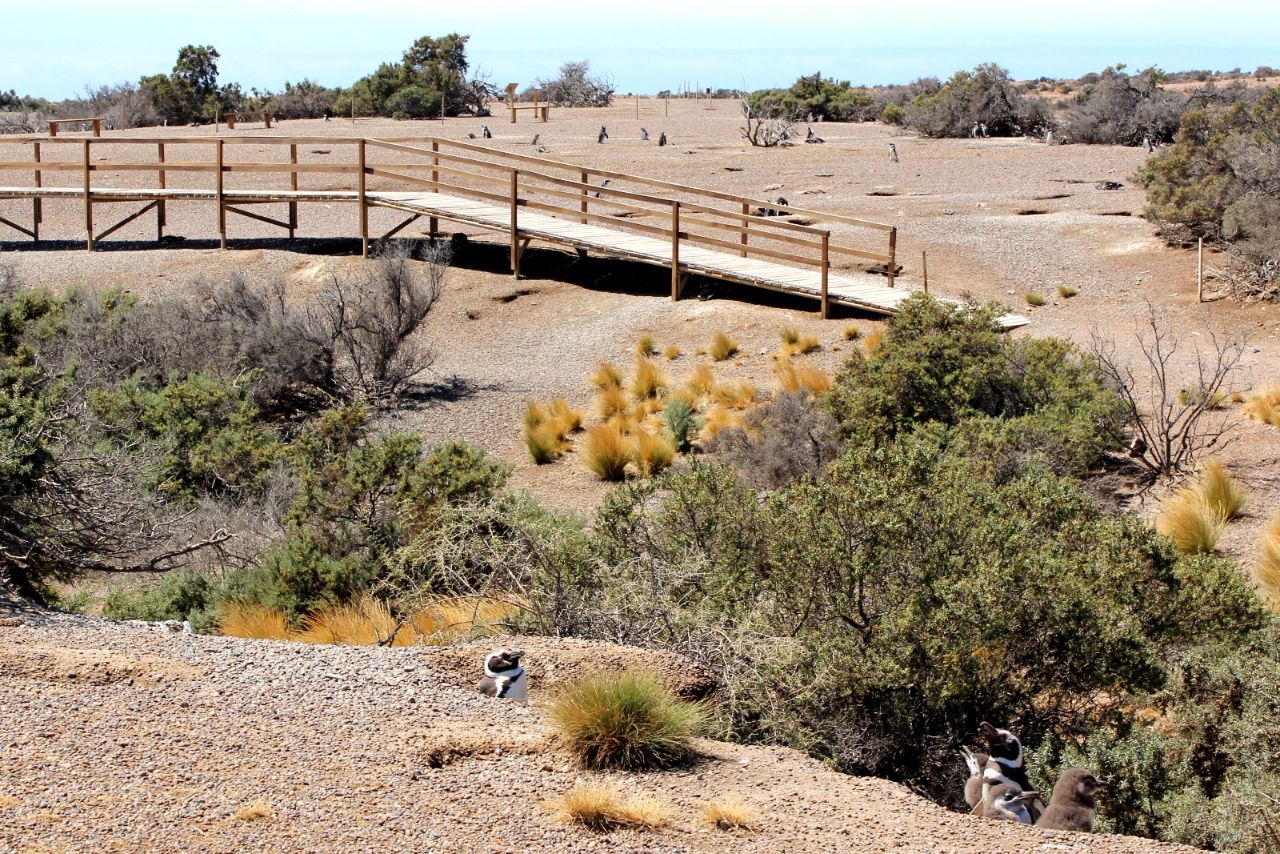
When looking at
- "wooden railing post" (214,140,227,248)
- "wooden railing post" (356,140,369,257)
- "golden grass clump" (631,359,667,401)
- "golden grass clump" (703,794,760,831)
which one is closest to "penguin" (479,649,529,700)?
"golden grass clump" (703,794,760,831)

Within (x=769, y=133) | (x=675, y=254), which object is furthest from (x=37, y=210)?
(x=769, y=133)

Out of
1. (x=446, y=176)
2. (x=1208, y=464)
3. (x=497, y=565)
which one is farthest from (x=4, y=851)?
(x=446, y=176)

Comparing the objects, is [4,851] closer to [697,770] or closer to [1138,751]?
[697,770]

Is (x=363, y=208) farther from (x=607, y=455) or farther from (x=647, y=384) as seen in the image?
(x=607, y=455)

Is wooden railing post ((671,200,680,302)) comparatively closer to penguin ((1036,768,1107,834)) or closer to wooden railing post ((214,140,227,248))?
wooden railing post ((214,140,227,248))

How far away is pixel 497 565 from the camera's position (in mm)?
9586

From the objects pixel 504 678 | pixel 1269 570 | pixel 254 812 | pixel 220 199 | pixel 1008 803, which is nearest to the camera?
pixel 254 812

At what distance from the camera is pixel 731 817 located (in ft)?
18.7

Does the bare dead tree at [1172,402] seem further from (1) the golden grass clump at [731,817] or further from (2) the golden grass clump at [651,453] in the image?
(1) the golden grass clump at [731,817]

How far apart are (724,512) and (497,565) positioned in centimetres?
148

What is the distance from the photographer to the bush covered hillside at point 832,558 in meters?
7.64

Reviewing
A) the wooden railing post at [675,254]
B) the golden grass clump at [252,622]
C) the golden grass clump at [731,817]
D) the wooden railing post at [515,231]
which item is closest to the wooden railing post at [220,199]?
the wooden railing post at [515,231]

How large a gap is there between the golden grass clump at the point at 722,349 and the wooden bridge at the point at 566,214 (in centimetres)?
133

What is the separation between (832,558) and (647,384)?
35.5ft
